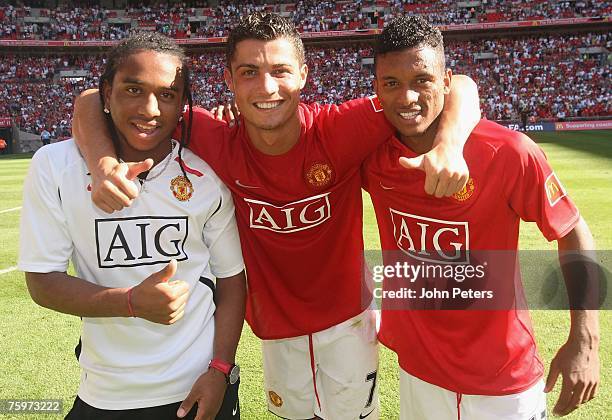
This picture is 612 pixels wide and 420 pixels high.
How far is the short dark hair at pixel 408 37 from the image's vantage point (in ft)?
7.22

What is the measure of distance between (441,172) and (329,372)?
4.51ft

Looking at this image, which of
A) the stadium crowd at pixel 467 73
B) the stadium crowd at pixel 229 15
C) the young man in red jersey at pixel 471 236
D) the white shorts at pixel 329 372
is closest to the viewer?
the young man in red jersey at pixel 471 236

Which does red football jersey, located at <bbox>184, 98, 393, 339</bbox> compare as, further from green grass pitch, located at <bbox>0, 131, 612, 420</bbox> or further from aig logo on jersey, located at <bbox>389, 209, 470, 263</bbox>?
green grass pitch, located at <bbox>0, 131, 612, 420</bbox>

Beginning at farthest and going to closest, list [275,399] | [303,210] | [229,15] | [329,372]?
[229,15], [275,399], [329,372], [303,210]

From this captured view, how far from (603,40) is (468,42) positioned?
27.7 feet

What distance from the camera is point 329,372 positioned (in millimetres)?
2777

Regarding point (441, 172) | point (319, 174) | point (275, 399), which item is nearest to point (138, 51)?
point (319, 174)

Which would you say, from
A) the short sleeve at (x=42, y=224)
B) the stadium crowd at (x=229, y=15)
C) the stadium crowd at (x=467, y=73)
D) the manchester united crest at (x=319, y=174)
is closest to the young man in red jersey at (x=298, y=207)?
the manchester united crest at (x=319, y=174)

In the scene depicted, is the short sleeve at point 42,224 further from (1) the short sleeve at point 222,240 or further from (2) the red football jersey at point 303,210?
(2) the red football jersey at point 303,210

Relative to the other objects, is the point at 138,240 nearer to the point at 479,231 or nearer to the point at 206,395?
the point at 206,395

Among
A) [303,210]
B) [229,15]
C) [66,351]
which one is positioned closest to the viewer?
[303,210]

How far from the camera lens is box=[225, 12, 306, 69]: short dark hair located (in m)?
2.43

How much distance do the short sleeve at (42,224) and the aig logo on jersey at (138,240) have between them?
0.14 metres

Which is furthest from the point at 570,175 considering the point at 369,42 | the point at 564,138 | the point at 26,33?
the point at 26,33
